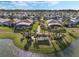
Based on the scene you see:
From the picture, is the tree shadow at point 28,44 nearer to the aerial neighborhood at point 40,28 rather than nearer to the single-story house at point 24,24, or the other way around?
the aerial neighborhood at point 40,28

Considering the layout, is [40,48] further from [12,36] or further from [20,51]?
Answer: [12,36]

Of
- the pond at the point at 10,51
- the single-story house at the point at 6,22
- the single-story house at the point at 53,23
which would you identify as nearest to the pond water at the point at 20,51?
the pond at the point at 10,51

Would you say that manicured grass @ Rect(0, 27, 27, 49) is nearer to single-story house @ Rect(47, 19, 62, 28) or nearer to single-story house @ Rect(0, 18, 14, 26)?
single-story house @ Rect(0, 18, 14, 26)

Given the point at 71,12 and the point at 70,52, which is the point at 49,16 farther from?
the point at 70,52

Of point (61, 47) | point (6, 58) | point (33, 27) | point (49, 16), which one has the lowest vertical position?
point (6, 58)

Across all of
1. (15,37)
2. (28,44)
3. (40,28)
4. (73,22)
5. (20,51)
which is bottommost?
(20,51)

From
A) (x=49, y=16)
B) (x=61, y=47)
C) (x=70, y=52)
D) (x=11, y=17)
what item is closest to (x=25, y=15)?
(x=11, y=17)

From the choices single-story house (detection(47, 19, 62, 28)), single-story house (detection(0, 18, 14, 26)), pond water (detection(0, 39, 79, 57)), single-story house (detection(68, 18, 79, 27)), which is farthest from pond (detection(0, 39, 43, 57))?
single-story house (detection(68, 18, 79, 27))


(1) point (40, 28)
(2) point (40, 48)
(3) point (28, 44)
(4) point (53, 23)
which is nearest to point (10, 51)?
(3) point (28, 44)
